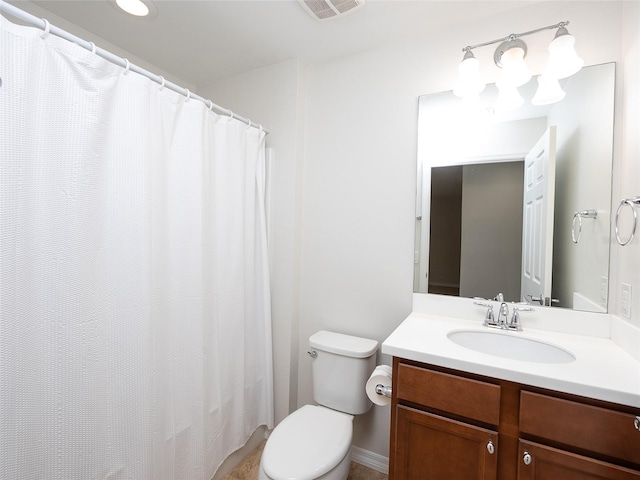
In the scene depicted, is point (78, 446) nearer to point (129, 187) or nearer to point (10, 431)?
point (10, 431)

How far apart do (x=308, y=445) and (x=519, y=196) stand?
148 centimetres

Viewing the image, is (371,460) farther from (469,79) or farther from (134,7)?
(134,7)

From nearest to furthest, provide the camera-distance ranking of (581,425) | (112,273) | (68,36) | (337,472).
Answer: (581,425), (68,36), (112,273), (337,472)

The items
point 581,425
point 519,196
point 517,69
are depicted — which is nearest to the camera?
point 581,425

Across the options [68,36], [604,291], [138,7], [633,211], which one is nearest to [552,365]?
[604,291]

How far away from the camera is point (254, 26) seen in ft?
5.24

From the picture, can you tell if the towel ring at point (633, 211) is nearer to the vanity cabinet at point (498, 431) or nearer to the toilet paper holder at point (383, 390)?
the vanity cabinet at point (498, 431)

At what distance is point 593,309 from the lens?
128cm

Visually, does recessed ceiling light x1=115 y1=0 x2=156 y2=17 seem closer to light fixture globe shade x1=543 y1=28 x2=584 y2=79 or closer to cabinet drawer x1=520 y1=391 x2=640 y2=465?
light fixture globe shade x1=543 y1=28 x2=584 y2=79

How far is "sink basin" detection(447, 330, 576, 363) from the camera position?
1219mm

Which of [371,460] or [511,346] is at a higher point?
[511,346]

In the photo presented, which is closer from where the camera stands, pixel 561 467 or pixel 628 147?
pixel 561 467

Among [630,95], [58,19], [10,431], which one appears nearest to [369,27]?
[630,95]

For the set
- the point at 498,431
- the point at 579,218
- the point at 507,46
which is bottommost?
the point at 498,431
